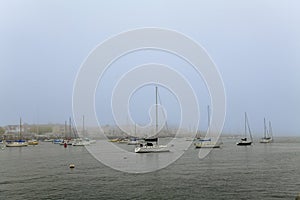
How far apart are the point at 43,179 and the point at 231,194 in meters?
18.9

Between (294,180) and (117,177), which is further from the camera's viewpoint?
(117,177)

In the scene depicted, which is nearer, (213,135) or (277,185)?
(277,185)

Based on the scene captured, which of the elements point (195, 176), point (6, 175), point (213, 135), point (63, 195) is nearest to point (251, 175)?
point (195, 176)

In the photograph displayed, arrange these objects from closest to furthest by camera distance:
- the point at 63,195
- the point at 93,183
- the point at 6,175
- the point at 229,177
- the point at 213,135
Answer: the point at 63,195 → the point at 93,183 → the point at 229,177 → the point at 6,175 → the point at 213,135

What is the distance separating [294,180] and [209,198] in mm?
11866

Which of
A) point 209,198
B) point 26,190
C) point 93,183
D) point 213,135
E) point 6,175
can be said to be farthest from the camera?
point 213,135

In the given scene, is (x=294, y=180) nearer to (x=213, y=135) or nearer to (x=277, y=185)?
(x=277, y=185)

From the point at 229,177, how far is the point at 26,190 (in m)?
18.9

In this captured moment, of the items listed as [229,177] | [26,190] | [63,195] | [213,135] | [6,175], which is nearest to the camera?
[63,195]

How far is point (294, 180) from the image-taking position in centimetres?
3197

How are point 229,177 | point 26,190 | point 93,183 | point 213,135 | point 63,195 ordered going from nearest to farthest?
point 63,195 → point 26,190 → point 93,183 → point 229,177 → point 213,135

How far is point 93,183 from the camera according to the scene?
31.3m

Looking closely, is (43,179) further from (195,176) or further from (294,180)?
(294,180)

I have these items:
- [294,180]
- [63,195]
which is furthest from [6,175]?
[294,180]
